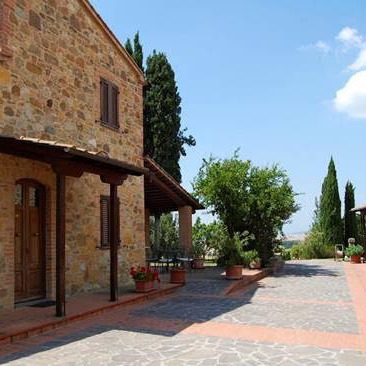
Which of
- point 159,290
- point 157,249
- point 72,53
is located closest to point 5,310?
point 159,290


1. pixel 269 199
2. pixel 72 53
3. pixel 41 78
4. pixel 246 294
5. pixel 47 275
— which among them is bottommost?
pixel 246 294

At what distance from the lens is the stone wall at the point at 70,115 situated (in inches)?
339

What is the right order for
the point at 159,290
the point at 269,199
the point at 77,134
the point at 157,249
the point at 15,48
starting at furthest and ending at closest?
the point at 157,249 → the point at 269,199 → the point at 159,290 → the point at 77,134 → the point at 15,48

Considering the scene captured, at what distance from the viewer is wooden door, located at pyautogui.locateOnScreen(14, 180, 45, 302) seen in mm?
9086

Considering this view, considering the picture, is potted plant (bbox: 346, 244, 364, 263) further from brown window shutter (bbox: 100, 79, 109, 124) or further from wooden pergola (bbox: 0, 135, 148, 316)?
wooden pergola (bbox: 0, 135, 148, 316)

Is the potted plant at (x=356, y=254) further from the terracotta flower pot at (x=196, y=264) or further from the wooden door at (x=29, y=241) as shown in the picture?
the wooden door at (x=29, y=241)

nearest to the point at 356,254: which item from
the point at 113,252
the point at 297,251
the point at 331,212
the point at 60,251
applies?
the point at 297,251

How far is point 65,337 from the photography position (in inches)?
276

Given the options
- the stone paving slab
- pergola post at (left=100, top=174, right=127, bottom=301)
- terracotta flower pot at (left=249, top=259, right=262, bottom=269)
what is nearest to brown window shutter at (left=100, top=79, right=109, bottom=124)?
pergola post at (left=100, top=174, right=127, bottom=301)

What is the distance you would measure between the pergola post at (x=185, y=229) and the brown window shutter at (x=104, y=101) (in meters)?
7.54

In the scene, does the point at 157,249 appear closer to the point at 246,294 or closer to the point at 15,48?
the point at 246,294

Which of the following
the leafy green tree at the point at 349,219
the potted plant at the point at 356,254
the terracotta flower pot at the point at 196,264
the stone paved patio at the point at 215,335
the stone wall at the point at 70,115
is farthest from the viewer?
the leafy green tree at the point at 349,219

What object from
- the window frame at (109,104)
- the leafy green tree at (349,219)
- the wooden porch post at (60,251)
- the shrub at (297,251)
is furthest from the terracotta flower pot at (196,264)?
the leafy green tree at (349,219)

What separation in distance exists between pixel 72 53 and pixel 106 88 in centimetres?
148
